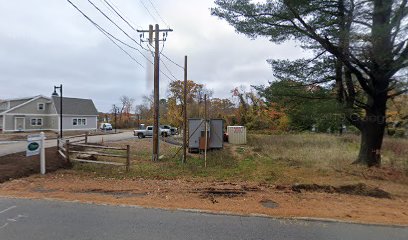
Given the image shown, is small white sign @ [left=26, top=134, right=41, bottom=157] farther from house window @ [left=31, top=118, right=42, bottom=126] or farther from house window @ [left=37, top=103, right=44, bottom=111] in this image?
house window @ [left=37, top=103, right=44, bottom=111]

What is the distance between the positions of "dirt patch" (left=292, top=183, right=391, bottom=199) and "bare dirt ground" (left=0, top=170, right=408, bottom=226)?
271 mm

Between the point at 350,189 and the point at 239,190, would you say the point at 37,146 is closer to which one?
the point at 239,190

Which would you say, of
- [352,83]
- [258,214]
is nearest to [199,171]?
[258,214]

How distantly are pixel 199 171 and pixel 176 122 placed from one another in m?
41.2

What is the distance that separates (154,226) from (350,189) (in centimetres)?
600

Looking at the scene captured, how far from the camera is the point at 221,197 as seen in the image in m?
8.10

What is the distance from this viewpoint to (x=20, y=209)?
22.2 feet

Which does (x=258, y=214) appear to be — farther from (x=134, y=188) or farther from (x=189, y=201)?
(x=134, y=188)

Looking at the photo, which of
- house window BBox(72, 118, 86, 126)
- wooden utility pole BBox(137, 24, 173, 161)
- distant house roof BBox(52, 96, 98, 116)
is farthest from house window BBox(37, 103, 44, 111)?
wooden utility pole BBox(137, 24, 173, 161)

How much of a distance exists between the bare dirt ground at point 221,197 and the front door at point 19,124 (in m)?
42.1

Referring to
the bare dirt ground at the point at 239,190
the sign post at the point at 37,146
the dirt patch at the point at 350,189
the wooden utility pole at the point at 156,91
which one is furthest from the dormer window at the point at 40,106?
the dirt patch at the point at 350,189

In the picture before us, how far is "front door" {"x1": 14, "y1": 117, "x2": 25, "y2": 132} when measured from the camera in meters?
46.7

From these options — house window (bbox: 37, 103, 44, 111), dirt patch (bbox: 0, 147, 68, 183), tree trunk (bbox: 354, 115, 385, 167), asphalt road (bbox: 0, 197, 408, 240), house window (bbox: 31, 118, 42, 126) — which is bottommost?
asphalt road (bbox: 0, 197, 408, 240)

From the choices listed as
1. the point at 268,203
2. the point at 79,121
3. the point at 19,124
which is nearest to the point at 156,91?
the point at 268,203
